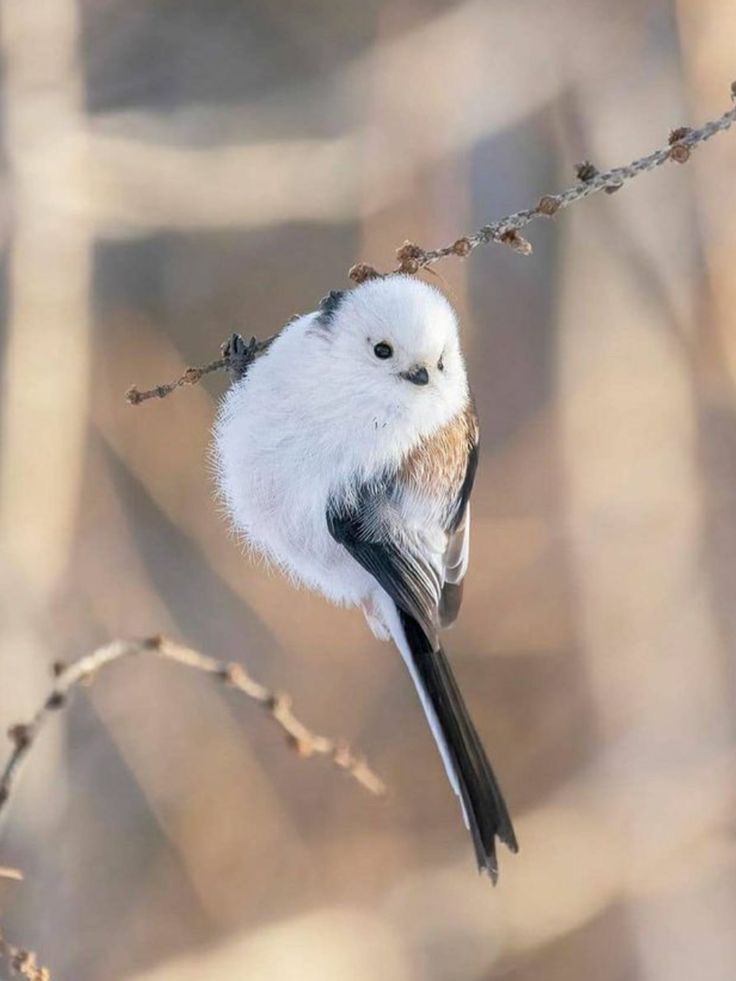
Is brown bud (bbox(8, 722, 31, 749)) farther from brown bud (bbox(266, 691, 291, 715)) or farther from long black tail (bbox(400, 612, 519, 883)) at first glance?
long black tail (bbox(400, 612, 519, 883))

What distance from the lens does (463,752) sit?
29.7 inches

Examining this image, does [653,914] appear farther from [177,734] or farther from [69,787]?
[69,787]

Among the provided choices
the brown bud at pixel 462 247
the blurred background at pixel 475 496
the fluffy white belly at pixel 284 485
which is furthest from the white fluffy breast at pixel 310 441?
the blurred background at pixel 475 496

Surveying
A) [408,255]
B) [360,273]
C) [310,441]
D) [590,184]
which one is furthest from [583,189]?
[310,441]

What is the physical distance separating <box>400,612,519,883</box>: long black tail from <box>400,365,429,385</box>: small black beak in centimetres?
18

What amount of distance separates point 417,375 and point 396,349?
25 millimetres

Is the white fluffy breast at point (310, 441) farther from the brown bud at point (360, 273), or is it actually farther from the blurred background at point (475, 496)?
the blurred background at point (475, 496)

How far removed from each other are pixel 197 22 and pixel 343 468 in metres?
1.28

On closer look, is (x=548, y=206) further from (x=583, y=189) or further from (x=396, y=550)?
(x=396, y=550)

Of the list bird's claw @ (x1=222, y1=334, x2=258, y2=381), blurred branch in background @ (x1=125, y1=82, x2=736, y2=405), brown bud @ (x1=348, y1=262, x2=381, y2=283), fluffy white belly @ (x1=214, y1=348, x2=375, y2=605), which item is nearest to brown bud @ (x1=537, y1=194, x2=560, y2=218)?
blurred branch in background @ (x1=125, y1=82, x2=736, y2=405)

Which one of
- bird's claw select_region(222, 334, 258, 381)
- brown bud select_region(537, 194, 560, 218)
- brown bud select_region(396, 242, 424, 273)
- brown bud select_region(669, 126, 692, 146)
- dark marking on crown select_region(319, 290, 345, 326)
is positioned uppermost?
bird's claw select_region(222, 334, 258, 381)

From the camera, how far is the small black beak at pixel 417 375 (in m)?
0.82

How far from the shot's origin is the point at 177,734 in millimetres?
1770

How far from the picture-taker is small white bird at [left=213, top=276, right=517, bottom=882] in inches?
32.2
